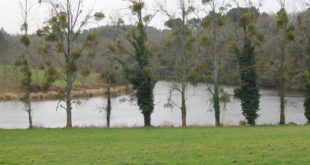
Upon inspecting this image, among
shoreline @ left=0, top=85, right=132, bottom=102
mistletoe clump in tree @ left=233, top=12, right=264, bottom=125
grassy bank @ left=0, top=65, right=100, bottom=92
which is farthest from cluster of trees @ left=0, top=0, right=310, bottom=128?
grassy bank @ left=0, top=65, right=100, bottom=92

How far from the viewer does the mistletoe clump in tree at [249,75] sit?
36219 mm

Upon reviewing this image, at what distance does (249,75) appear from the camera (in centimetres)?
3675

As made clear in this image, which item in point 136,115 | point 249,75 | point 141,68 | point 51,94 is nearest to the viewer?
point 141,68

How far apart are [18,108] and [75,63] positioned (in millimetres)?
30567

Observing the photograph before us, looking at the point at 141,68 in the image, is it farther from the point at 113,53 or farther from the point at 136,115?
the point at 136,115

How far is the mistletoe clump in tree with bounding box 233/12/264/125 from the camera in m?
36.2

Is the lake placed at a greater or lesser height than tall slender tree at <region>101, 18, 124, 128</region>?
lesser

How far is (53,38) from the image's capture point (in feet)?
103

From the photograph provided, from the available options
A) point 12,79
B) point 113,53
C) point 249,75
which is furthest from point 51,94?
point 249,75

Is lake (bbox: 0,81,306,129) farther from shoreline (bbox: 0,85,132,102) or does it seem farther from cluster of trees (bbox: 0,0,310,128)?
shoreline (bbox: 0,85,132,102)

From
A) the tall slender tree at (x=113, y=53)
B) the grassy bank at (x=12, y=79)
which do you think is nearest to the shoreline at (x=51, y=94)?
the grassy bank at (x=12, y=79)

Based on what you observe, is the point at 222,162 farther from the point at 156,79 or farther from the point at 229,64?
the point at 229,64

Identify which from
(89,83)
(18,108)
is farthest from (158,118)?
(89,83)

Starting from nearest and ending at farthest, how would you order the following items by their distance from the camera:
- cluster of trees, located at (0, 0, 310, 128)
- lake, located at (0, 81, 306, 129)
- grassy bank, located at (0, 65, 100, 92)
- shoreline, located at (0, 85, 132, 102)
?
cluster of trees, located at (0, 0, 310, 128)
lake, located at (0, 81, 306, 129)
shoreline, located at (0, 85, 132, 102)
grassy bank, located at (0, 65, 100, 92)
